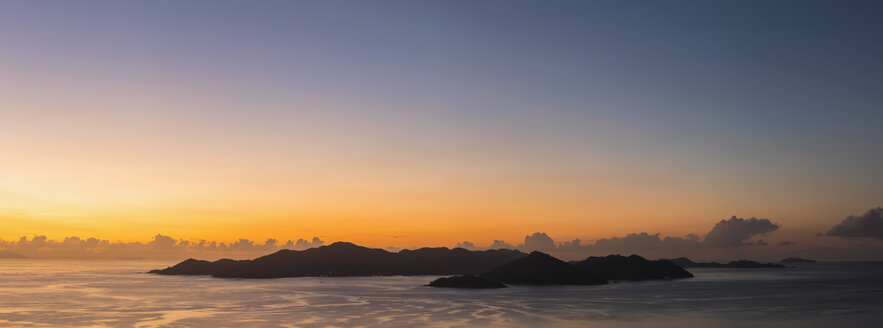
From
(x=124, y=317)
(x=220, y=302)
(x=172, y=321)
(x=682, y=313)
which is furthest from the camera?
(x=220, y=302)

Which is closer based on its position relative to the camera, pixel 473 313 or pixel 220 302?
pixel 473 313

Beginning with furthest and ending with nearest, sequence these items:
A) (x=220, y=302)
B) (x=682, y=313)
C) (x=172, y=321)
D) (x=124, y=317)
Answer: (x=220, y=302) < (x=682, y=313) < (x=124, y=317) < (x=172, y=321)

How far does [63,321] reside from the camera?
3846 inches

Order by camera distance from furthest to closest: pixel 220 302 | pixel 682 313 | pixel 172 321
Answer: pixel 220 302
pixel 682 313
pixel 172 321

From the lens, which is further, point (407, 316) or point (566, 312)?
point (566, 312)

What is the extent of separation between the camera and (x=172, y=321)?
95938 millimetres

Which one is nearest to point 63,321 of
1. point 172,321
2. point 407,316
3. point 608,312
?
point 172,321

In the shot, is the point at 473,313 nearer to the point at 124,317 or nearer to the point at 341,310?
the point at 341,310

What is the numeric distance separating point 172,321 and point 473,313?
4803 cm

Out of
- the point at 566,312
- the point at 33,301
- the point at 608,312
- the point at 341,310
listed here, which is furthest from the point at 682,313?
the point at 33,301

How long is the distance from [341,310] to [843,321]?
8383cm

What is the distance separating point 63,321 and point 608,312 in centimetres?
8968

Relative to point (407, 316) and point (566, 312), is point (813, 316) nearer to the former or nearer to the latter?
point (566, 312)

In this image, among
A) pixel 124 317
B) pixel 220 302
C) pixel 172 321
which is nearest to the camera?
pixel 172 321
